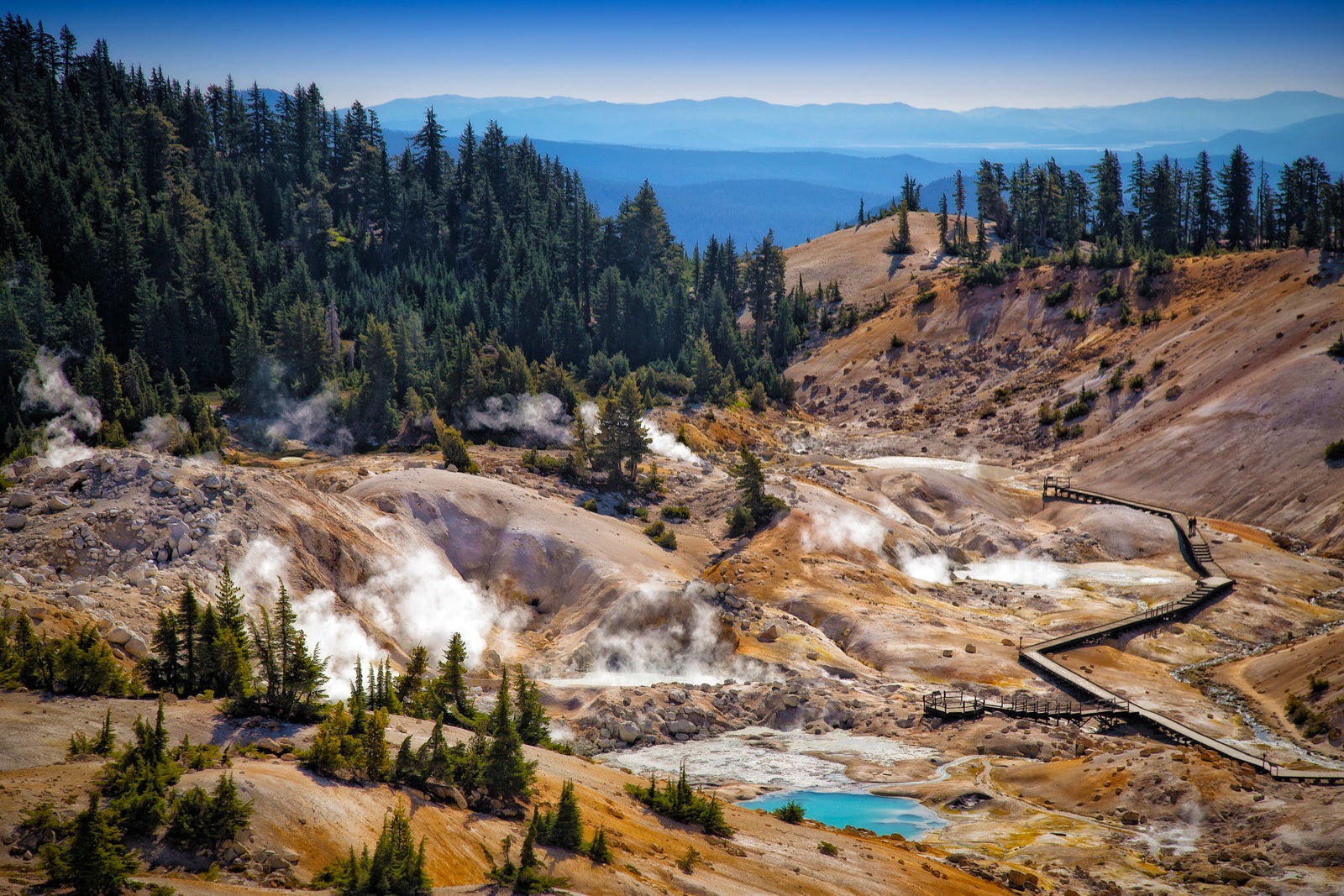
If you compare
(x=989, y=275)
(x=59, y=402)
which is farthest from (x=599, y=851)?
(x=989, y=275)

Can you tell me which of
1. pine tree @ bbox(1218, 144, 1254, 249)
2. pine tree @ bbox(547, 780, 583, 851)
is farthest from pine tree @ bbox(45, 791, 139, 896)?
pine tree @ bbox(1218, 144, 1254, 249)

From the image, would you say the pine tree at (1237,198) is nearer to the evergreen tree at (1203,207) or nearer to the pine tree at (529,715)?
the evergreen tree at (1203,207)

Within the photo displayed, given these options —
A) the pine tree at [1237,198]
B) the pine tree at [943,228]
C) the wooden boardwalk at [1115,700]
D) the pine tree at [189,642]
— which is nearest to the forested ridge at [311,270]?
the pine tree at [943,228]

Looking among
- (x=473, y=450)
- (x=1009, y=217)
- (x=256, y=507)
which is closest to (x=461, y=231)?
(x=473, y=450)

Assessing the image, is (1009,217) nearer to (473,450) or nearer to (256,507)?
(473,450)

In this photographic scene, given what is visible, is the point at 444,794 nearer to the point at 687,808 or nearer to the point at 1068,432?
the point at 687,808

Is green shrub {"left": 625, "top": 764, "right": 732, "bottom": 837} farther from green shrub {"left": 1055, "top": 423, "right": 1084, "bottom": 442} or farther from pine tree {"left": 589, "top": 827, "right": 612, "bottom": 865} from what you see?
green shrub {"left": 1055, "top": 423, "right": 1084, "bottom": 442}
